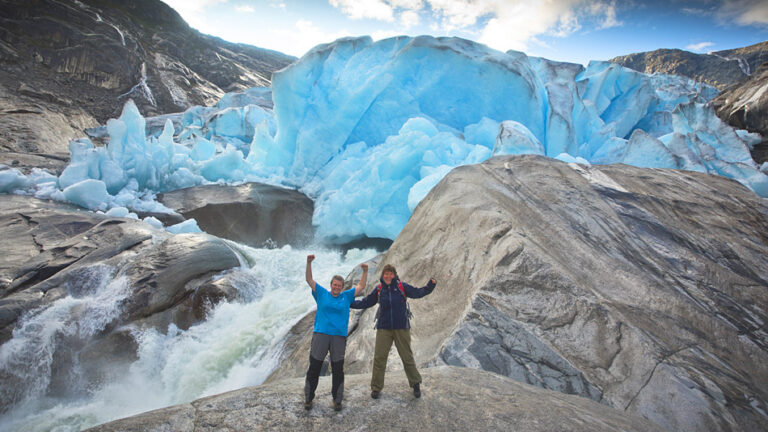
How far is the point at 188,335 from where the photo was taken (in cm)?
583

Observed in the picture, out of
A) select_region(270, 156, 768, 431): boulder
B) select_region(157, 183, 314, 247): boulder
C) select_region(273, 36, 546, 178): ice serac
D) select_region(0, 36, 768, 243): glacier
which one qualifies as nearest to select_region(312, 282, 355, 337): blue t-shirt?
select_region(270, 156, 768, 431): boulder

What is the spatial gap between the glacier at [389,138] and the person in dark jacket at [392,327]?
5953 millimetres

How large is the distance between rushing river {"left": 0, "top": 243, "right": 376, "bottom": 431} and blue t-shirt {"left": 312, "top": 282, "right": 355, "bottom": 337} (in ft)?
11.4

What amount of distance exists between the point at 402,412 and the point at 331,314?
83 cm

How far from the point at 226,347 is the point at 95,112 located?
77.6 feet

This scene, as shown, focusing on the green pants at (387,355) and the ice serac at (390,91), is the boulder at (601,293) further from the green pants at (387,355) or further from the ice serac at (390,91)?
the ice serac at (390,91)

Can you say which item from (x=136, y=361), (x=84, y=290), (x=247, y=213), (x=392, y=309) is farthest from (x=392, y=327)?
(x=247, y=213)

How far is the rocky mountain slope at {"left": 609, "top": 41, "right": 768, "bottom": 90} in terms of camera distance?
29922 millimetres

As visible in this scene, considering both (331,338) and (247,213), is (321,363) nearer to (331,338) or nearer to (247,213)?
(331,338)

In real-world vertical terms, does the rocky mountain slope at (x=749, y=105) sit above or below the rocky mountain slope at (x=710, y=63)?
below

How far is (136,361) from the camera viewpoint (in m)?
5.21

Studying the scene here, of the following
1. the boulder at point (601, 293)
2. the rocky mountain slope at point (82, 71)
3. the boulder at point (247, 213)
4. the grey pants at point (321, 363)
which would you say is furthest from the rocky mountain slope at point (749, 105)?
the rocky mountain slope at point (82, 71)

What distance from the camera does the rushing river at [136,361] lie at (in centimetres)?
449

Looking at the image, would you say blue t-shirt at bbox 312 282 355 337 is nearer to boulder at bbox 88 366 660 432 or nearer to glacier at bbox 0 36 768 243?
boulder at bbox 88 366 660 432
